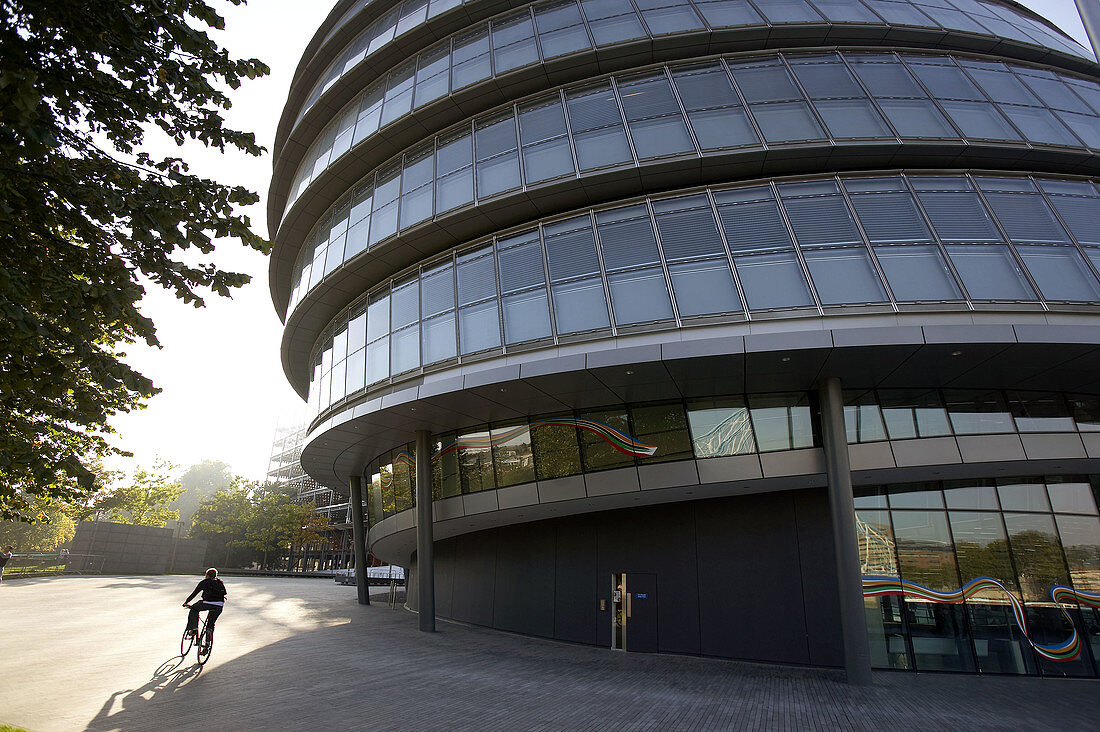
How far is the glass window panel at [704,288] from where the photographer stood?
45.2ft

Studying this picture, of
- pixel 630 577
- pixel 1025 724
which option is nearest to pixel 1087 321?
pixel 1025 724

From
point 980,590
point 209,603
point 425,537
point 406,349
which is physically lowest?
point 980,590

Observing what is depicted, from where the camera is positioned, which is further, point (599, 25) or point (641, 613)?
point (599, 25)

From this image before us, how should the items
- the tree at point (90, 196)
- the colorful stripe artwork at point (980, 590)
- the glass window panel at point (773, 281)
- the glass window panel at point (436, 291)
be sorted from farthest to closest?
the glass window panel at point (436, 291) → the colorful stripe artwork at point (980, 590) → the glass window panel at point (773, 281) → the tree at point (90, 196)

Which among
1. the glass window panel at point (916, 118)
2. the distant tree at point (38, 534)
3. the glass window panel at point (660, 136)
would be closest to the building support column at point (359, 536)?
the glass window panel at point (660, 136)

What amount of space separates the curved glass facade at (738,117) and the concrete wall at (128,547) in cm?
3527

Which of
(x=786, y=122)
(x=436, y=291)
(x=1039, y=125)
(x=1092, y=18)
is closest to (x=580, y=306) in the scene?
(x=436, y=291)

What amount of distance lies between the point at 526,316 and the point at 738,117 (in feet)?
27.2

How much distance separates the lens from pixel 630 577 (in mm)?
16422

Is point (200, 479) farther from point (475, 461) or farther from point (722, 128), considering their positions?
point (722, 128)

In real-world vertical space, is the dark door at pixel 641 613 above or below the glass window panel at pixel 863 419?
below

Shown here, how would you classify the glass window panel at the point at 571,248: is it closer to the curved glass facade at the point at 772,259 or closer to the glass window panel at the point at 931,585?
the curved glass facade at the point at 772,259

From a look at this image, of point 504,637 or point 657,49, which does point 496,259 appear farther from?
point 504,637

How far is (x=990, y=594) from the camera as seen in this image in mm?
14094
